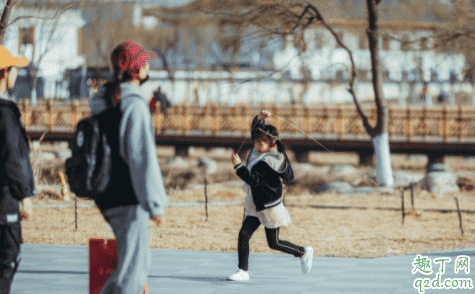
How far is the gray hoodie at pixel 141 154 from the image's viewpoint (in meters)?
3.49

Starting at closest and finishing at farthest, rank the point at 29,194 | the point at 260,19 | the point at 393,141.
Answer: the point at 29,194 → the point at 260,19 → the point at 393,141

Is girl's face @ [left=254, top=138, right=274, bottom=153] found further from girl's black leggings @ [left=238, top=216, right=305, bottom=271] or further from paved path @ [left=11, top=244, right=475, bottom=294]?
paved path @ [left=11, top=244, right=475, bottom=294]

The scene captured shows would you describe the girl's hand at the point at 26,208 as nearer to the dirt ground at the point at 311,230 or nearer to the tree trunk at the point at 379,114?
the dirt ground at the point at 311,230

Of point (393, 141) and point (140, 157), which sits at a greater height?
point (140, 157)

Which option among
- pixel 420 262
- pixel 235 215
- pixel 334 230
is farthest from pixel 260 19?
pixel 420 262

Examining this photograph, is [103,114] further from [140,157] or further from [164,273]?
[164,273]

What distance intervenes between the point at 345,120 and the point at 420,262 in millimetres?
15825

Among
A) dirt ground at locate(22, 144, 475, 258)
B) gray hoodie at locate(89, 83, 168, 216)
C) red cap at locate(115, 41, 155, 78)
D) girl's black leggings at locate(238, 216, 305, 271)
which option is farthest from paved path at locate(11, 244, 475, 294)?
red cap at locate(115, 41, 155, 78)

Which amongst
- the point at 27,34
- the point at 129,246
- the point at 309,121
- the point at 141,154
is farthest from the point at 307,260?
the point at 27,34

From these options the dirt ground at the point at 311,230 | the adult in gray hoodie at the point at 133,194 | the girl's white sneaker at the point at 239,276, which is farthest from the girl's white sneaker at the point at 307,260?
the adult in gray hoodie at the point at 133,194

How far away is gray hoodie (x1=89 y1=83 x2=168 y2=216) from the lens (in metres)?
3.49

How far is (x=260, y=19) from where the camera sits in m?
15.0

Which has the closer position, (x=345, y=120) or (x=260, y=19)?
(x=260, y=19)

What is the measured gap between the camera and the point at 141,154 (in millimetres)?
3521
